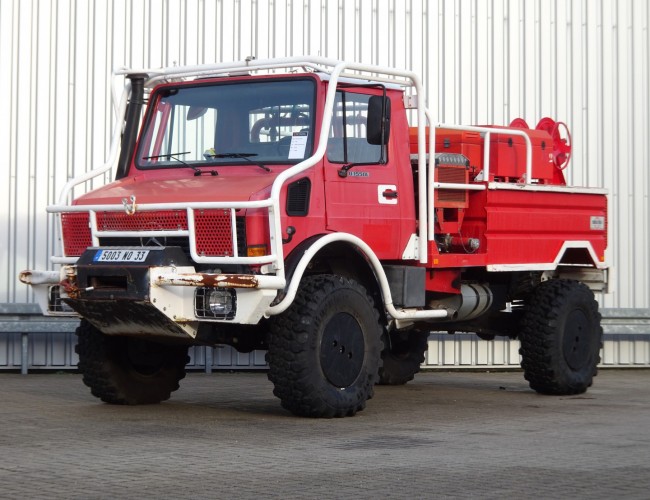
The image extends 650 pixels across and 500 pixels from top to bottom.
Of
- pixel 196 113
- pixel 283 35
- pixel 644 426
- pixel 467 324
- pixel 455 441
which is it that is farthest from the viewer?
pixel 283 35

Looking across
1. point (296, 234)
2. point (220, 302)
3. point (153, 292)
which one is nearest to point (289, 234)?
point (296, 234)

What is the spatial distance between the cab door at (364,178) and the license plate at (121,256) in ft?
5.10

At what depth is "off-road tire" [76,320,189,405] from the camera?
38.4 ft

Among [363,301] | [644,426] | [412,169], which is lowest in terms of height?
[644,426]

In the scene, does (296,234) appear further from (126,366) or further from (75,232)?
(126,366)

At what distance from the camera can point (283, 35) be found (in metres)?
16.8

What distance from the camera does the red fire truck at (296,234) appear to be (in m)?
10.4

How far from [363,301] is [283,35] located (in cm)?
647

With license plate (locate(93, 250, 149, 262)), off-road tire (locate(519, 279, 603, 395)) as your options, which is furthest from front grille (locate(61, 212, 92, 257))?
off-road tire (locate(519, 279, 603, 395))

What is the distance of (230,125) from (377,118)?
4.23 feet

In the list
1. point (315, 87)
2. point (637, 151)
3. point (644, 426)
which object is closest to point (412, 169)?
point (315, 87)

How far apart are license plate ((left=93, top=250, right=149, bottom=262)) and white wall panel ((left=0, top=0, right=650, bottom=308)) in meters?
5.30

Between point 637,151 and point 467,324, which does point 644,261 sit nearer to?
point 637,151

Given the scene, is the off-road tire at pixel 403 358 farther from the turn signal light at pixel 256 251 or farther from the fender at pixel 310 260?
the turn signal light at pixel 256 251
